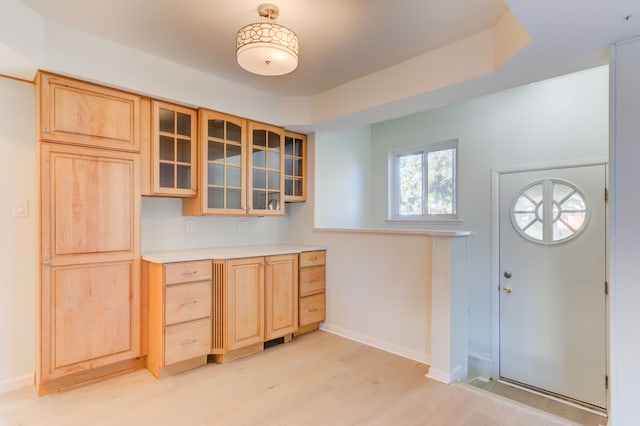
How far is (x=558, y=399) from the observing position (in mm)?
3023

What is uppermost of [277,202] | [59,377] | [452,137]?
[452,137]

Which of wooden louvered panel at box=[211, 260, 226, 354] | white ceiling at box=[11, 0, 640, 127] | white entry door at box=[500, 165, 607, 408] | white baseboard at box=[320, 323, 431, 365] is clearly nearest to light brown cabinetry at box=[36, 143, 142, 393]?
wooden louvered panel at box=[211, 260, 226, 354]

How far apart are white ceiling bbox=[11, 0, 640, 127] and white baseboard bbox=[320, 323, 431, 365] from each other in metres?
2.12

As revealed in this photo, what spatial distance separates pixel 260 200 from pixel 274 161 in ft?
1.49

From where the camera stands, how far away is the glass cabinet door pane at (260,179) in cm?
→ 335

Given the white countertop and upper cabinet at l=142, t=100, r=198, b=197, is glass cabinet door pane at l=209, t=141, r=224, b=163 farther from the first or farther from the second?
the white countertop

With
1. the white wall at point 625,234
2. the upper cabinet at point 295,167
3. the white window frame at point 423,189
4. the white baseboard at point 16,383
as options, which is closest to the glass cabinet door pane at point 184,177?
the upper cabinet at point 295,167

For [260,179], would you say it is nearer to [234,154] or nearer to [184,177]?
[234,154]

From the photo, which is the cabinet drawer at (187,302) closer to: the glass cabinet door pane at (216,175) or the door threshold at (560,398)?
the glass cabinet door pane at (216,175)

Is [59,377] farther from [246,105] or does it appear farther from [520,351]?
[520,351]

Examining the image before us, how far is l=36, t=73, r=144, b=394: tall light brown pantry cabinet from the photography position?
7.27 ft

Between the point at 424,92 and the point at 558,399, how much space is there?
2.98m

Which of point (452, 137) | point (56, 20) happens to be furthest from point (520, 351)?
point (56, 20)

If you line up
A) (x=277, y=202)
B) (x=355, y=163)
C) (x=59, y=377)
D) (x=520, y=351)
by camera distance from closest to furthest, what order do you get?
(x=59, y=377), (x=520, y=351), (x=277, y=202), (x=355, y=163)
